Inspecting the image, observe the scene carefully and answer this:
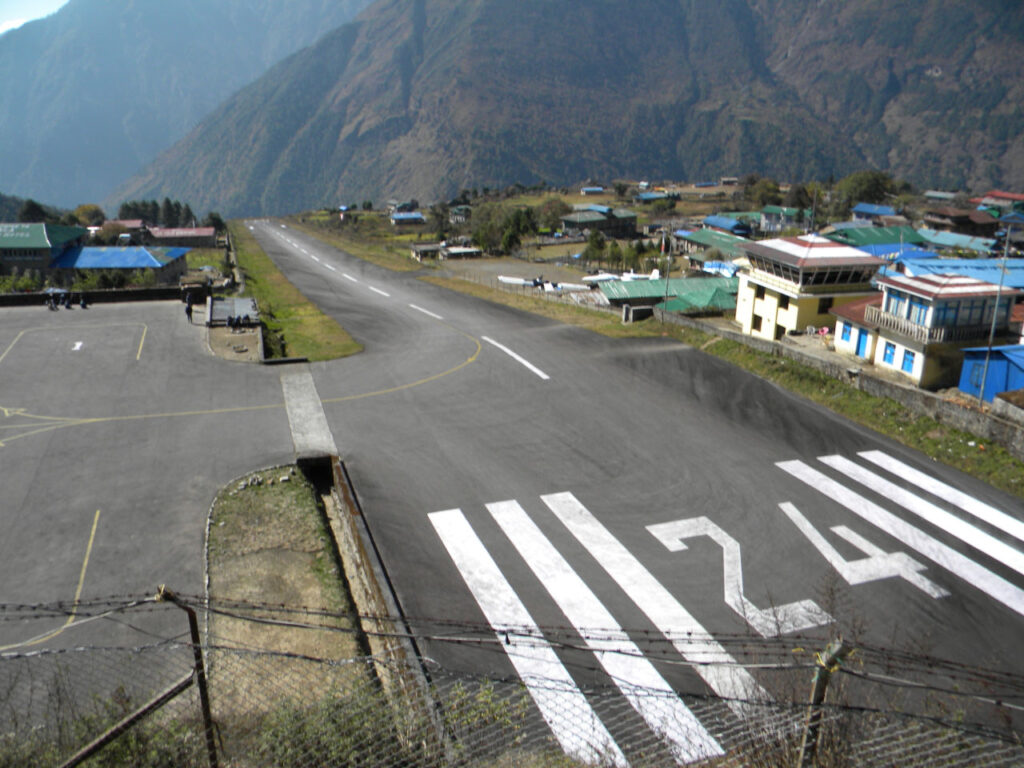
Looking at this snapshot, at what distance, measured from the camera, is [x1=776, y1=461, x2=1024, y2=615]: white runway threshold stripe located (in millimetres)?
20422

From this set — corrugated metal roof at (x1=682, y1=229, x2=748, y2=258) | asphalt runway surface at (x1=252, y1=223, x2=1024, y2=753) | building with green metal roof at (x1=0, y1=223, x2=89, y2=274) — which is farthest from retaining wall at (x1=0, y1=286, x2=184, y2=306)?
corrugated metal roof at (x1=682, y1=229, x2=748, y2=258)

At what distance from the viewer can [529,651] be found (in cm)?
1783

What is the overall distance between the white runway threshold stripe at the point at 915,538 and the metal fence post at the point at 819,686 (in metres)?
15.7

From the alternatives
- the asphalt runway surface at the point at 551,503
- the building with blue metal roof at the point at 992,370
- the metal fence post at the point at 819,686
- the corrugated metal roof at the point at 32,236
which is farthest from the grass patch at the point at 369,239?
the metal fence post at the point at 819,686

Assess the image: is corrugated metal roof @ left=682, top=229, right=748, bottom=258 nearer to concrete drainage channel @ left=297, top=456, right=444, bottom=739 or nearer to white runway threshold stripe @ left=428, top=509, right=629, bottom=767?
concrete drainage channel @ left=297, top=456, right=444, bottom=739

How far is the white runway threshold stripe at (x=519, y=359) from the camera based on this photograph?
40094mm

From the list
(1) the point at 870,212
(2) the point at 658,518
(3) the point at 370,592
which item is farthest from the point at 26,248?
(1) the point at 870,212

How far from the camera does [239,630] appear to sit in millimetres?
18234

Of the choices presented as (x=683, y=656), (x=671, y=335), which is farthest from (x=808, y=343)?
(x=683, y=656)

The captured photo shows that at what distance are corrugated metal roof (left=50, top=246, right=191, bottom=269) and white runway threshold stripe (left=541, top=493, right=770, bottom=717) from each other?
7046 centimetres

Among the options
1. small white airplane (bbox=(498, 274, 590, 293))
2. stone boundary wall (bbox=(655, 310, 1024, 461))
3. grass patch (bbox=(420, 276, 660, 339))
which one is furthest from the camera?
small white airplane (bbox=(498, 274, 590, 293))

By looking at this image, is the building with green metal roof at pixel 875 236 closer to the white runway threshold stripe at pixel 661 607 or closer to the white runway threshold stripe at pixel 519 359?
the white runway threshold stripe at pixel 519 359

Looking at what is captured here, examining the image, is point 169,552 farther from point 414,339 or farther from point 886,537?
point 414,339

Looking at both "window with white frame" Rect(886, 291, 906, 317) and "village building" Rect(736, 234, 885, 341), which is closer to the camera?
"window with white frame" Rect(886, 291, 906, 317)
